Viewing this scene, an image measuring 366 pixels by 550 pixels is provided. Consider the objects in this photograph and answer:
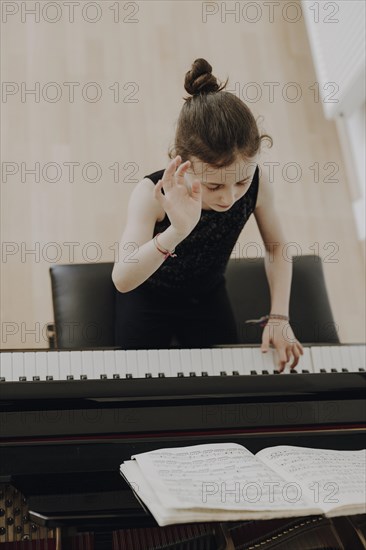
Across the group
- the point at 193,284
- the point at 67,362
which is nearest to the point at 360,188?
the point at 193,284

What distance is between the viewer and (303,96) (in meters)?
2.75

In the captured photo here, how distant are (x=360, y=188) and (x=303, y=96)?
1.64ft

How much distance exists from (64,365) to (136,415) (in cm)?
26

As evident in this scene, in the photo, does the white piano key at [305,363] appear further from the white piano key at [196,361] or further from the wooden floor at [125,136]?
the wooden floor at [125,136]

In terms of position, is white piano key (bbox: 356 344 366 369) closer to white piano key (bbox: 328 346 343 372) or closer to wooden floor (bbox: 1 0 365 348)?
white piano key (bbox: 328 346 343 372)

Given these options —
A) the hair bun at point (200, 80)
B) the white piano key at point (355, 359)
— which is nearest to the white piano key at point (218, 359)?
the white piano key at point (355, 359)

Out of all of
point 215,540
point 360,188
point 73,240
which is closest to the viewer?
point 215,540

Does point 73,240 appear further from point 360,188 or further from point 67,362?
point 360,188

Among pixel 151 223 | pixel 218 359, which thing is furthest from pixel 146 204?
pixel 218 359

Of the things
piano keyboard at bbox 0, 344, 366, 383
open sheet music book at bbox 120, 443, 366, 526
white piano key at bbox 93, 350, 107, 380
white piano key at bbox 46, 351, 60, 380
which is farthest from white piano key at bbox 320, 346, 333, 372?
white piano key at bbox 46, 351, 60, 380

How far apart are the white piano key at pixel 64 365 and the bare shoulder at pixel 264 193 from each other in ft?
2.18

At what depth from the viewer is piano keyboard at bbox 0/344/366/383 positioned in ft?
4.58

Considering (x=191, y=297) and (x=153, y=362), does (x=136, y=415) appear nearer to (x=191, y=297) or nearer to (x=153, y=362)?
(x=153, y=362)

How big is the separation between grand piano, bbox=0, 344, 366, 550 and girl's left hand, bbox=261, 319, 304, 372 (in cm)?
3
